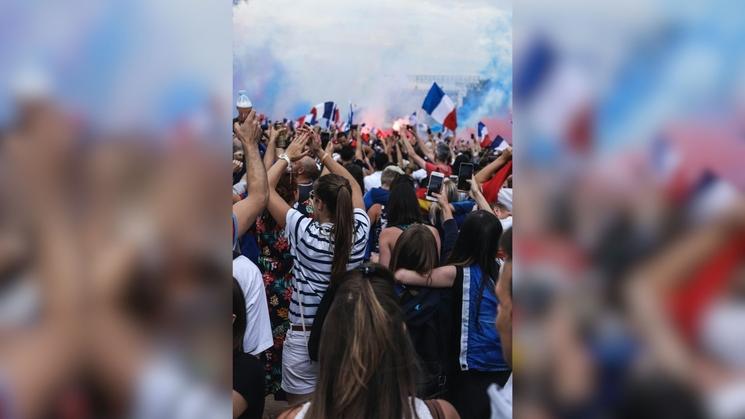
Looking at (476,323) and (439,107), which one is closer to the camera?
(476,323)

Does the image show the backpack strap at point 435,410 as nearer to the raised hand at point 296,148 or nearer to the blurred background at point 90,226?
the blurred background at point 90,226

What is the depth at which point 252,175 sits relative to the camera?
228 cm

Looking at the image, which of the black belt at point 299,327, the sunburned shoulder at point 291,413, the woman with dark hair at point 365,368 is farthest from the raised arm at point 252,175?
the black belt at point 299,327

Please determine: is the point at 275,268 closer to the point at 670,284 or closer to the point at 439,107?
the point at 670,284

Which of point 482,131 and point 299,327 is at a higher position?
point 482,131

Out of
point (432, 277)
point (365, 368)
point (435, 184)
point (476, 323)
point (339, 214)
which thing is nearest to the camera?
point (365, 368)

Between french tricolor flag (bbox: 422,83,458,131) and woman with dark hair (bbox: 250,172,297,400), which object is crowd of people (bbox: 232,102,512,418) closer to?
woman with dark hair (bbox: 250,172,297,400)

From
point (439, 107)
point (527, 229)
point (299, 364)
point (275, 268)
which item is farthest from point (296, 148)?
point (439, 107)

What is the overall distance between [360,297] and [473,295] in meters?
1.44

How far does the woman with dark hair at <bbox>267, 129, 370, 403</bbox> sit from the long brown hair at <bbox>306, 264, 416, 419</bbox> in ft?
5.49

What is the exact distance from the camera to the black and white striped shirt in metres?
3.82

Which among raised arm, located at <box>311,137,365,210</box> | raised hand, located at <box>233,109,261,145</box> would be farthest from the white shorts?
raised hand, located at <box>233,109,261,145</box>

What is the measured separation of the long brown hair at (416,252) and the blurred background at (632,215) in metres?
2.61

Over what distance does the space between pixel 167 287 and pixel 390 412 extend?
120cm
